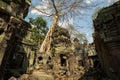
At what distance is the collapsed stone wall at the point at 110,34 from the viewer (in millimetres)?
7289

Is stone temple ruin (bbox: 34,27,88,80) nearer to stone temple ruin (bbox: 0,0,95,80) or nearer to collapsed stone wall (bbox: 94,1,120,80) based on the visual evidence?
stone temple ruin (bbox: 0,0,95,80)

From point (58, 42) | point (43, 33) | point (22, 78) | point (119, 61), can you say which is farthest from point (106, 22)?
point (43, 33)

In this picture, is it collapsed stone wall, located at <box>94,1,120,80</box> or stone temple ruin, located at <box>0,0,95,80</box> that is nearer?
collapsed stone wall, located at <box>94,1,120,80</box>

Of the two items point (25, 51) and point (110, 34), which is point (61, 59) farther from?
point (110, 34)

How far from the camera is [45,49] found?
2041 cm

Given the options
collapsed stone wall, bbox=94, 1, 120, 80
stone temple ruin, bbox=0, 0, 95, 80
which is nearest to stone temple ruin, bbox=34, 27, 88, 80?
stone temple ruin, bbox=0, 0, 95, 80

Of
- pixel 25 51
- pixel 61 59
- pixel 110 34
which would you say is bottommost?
pixel 61 59

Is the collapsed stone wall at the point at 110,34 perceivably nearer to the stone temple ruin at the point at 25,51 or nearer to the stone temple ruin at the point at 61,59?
the stone temple ruin at the point at 25,51

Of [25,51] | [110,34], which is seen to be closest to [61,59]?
[25,51]

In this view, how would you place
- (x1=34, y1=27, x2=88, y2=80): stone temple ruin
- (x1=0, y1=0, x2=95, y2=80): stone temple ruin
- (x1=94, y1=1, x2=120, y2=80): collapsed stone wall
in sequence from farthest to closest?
Answer: (x1=34, y1=27, x2=88, y2=80): stone temple ruin < (x1=0, y1=0, x2=95, y2=80): stone temple ruin < (x1=94, y1=1, x2=120, y2=80): collapsed stone wall

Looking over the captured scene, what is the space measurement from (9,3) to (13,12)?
47 centimetres

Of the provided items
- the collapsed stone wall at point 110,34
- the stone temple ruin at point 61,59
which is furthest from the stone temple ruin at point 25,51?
the collapsed stone wall at point 110,34

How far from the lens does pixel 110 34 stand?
24.9 ft

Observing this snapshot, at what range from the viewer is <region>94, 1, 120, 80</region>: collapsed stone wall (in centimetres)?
729
